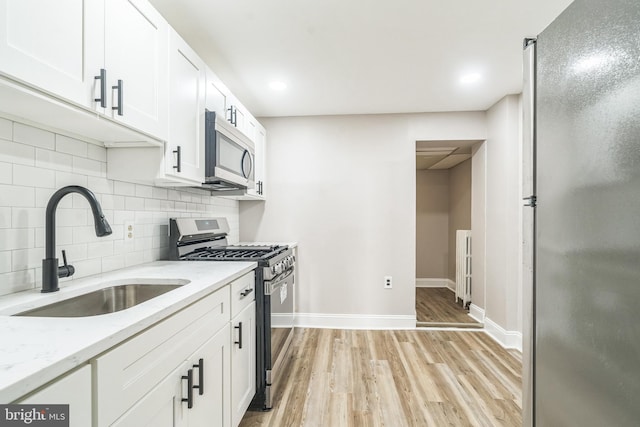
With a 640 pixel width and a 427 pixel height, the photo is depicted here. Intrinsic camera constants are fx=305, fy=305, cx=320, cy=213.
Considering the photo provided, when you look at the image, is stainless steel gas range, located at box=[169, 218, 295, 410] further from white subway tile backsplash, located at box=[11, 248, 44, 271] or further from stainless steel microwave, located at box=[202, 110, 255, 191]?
white subway tile backsplash, located at box=[11, 248, 44, 271]

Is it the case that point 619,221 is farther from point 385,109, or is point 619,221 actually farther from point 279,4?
point 385,109

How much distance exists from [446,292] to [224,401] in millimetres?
4429

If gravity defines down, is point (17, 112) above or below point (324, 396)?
above

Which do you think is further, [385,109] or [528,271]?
[385,109]

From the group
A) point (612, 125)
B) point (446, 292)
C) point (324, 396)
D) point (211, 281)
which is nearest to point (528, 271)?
point (612, 125)

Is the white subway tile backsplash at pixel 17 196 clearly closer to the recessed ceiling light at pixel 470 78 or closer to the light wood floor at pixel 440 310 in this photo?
the recessed ceiling light at pixel 470 78

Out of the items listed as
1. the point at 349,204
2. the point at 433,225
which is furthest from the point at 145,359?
the point at 433,225

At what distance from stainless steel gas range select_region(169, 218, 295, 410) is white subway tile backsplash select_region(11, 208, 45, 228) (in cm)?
84

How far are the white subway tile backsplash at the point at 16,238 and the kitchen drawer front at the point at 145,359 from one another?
686mm

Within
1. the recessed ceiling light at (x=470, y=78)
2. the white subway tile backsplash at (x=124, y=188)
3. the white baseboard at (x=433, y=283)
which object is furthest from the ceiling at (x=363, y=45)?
the white baseboard at (x=433, y=283)

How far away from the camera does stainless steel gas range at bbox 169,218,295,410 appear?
77.0 inches

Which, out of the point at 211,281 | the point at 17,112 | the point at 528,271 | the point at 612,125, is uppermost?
the point at 17,112

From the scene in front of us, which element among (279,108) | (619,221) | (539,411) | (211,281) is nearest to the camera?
(619,221)

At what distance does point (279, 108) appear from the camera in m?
3.30
